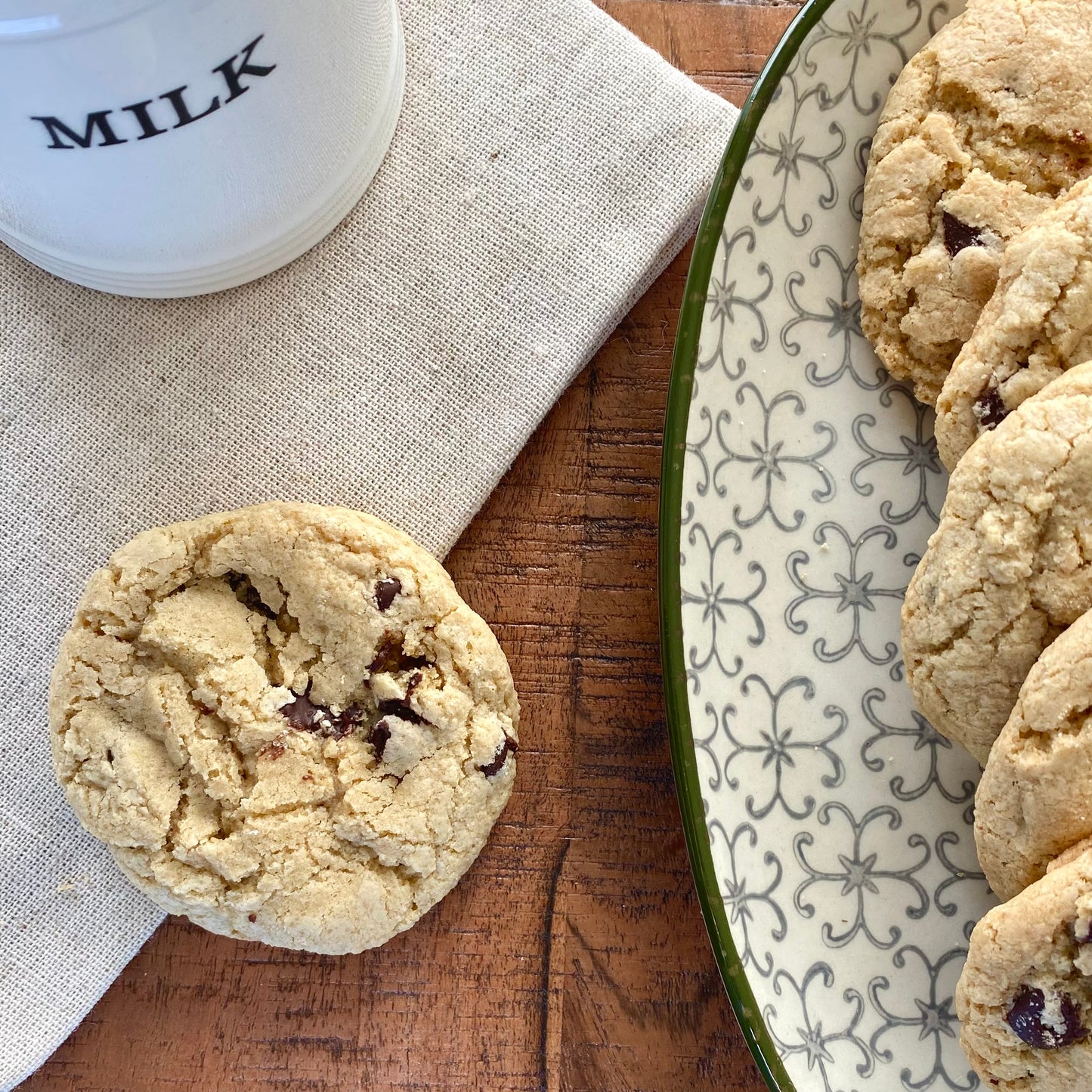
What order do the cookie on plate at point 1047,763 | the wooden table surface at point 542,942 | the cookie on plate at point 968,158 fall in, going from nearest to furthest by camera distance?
the cookie on plate at point 1047,763, the cookie on plate at point 968,158, the wooden table surface at point 542,942

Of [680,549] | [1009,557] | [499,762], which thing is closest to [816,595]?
[680,549]

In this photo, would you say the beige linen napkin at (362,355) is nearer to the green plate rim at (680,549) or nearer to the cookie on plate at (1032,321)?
the green plate rim at (680,549)

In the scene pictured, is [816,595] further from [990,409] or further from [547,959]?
→ [547,959]

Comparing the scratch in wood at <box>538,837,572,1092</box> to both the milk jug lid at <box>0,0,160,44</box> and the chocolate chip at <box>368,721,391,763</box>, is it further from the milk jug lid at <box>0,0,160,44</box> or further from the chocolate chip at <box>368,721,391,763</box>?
the milk jug lid at <box>0,0,160,44</box>

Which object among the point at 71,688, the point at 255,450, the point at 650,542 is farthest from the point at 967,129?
the point at 71,688

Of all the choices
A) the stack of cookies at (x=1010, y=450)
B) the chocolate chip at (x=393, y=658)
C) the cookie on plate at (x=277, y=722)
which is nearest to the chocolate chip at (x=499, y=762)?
the cookie on plate at (x=277, y=722)

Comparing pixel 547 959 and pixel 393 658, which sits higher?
pixel 393 658

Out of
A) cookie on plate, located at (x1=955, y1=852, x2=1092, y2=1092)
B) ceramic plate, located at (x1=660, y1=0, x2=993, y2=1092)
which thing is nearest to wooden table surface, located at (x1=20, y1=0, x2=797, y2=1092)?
ceramic plate, located at (x1=660, y1=0, x2=993, y2=1092)
